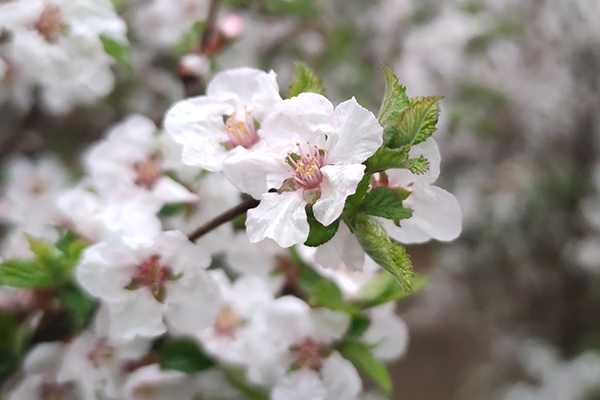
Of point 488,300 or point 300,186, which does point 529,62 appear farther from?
point 300,186

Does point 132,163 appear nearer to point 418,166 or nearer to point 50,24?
point 50,24

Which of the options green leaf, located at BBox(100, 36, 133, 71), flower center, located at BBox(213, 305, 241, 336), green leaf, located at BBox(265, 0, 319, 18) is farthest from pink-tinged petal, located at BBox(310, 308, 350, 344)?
green leaf, located at BBox(265, 0, 319, 18)

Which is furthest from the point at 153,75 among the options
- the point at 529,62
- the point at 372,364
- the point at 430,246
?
the point at 430,246

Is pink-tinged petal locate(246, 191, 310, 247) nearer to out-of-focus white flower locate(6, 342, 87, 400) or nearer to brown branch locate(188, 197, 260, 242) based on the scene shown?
brown branch locate(188, 197, 260, 242)

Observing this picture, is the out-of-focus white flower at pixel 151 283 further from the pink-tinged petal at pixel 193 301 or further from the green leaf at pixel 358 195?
the green leaf at pixel 358 195

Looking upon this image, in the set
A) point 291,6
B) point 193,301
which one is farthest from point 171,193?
point 291,6

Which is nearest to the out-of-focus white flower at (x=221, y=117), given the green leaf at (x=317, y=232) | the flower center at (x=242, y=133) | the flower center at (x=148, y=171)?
the flower center at (x=242, y=133)
